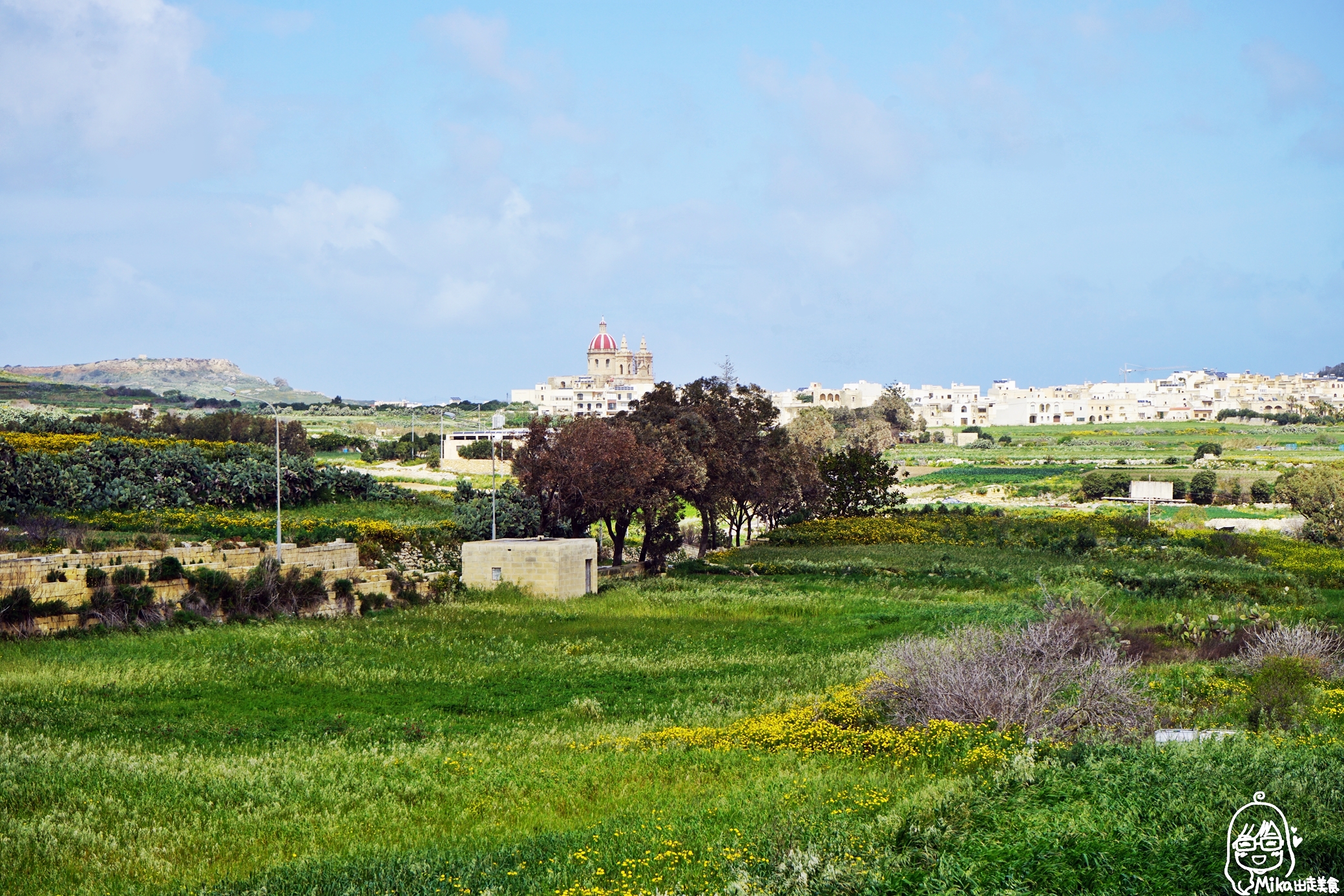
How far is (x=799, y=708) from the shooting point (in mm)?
16219

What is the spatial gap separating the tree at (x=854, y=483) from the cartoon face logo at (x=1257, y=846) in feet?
158

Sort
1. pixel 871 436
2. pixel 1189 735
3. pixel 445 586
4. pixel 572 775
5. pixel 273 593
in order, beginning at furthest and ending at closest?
pixel 871 436, pixel 445 586, pixel 273 593, pixel 1189 735, pixel 572 775

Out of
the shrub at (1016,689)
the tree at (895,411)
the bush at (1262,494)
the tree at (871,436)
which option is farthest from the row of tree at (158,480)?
the tree at (895,411)

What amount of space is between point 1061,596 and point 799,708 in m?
14.0

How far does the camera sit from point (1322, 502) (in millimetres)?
62594

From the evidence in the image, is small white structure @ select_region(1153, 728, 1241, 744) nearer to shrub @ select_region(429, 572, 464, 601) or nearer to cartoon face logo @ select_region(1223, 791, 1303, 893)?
cartoon face logo @ select_region(1223, 791, 1303, 893)

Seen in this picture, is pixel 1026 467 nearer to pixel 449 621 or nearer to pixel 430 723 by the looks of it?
pixel 449 621

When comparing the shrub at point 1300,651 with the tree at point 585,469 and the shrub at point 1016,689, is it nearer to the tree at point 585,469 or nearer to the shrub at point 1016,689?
the shrub at point 1016,689

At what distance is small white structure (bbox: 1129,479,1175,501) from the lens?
6906 cm

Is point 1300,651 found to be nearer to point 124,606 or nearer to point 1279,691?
point 1279,691

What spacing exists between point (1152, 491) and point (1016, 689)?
2483 inches

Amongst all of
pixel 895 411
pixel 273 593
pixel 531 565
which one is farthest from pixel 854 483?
pixel 895 411

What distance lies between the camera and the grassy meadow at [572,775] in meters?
8.77

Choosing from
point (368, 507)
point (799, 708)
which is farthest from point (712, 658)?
point (368, 507)
